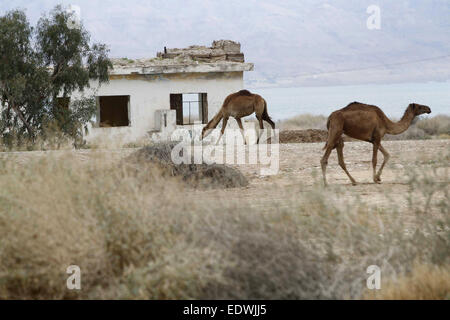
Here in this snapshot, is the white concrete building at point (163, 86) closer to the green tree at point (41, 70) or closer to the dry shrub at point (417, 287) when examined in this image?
the green tree at point (41, 70)

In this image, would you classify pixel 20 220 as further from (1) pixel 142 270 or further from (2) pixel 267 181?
(2) pixel 267 181

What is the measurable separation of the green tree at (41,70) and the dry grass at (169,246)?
15293 mm

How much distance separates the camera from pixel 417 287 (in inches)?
258

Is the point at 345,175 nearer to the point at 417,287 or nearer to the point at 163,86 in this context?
the point at 417,287

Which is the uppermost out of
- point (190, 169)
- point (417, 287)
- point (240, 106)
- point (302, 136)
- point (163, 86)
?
point (163, 86)

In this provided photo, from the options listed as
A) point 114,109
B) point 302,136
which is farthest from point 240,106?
point 114,109

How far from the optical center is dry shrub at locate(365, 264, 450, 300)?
6.46m

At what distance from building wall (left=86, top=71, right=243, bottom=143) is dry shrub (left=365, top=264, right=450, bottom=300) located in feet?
69.0

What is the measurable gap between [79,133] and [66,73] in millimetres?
1917

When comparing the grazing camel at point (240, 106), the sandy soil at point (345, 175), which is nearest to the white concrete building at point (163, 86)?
the grazing camel at point (240, 106)

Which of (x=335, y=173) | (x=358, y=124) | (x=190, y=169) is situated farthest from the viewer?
(x=335, y=173)

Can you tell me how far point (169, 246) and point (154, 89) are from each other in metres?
22.3

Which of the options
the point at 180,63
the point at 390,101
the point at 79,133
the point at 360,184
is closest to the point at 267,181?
the point at 360,184

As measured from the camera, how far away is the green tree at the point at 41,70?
2261 cm
